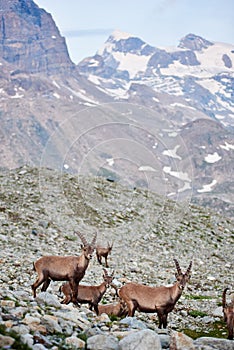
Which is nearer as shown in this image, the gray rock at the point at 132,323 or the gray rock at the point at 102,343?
the gray rock at the point at 102,343

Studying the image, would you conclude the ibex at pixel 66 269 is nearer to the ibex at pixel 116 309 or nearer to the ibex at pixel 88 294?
the ibex at pixel 88 294

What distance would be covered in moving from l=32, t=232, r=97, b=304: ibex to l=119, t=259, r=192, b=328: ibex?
1730mm

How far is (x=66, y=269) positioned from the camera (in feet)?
48.0

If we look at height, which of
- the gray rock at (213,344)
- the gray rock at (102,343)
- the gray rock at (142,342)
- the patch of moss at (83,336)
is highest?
the gray rock at (142,342)

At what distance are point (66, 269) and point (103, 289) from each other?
216 centimetres

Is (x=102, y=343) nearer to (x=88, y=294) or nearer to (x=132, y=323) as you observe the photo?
(x=132, y=323)

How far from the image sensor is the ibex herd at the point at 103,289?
43.7 ft

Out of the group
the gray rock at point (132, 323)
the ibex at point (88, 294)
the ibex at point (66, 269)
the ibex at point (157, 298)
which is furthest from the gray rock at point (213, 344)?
the ibex at point (88, 294)

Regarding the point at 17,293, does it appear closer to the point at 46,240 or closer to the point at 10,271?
the point at 10,271

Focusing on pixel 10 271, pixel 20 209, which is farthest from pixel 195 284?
pixel 20 209

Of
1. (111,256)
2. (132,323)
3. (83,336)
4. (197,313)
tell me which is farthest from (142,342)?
(111,256)

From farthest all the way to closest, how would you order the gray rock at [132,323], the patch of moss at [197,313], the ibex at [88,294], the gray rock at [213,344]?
the patch of moss at [197,313], the ibex at [88,294], the gray rock at [132,323], the gray rock at [213,344]

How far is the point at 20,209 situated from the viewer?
31812mm

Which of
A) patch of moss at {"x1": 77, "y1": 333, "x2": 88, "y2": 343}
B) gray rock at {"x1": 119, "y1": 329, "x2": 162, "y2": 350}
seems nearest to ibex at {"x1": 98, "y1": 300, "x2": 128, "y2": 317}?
patch of moss at {"x1": 77, "y1": 333, "x2": 88, "y2": 343}
